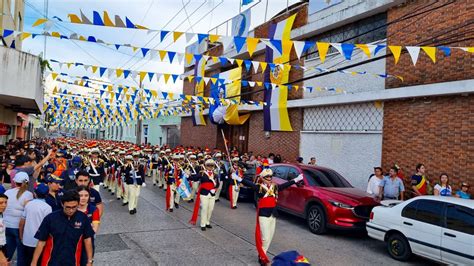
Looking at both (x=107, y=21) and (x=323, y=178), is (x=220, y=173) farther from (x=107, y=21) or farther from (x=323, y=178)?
(x=107, y=21)

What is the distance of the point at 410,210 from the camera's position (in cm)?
709

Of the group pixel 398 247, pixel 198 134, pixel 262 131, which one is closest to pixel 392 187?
pixel 398 247

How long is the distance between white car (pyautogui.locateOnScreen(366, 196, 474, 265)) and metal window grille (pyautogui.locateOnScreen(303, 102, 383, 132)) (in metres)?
5.83

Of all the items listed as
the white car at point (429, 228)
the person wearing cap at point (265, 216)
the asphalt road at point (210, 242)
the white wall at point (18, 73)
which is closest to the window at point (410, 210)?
the white car at point (429, 228)

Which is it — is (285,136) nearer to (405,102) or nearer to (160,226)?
(405,102)

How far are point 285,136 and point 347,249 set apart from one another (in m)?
10.3

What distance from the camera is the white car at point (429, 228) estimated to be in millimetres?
6016

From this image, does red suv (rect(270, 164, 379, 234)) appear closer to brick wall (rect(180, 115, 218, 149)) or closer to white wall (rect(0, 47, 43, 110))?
white wall (rect(0, 47, 43, 110))

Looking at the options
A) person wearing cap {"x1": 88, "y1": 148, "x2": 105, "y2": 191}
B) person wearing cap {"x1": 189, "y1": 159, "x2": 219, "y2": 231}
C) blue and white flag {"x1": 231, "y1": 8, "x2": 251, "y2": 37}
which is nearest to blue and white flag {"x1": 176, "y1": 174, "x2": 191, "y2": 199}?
person wearing cap {"x1": 189, "y1": 159, "x2": 219, "y2": 231}

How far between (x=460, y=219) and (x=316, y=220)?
10.6ft

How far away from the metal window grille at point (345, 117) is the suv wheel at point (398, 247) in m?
6.14

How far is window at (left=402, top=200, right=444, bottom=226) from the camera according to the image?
21.5ft

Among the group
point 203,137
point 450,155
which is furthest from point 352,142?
point 203,137

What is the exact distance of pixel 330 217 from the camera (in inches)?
326
